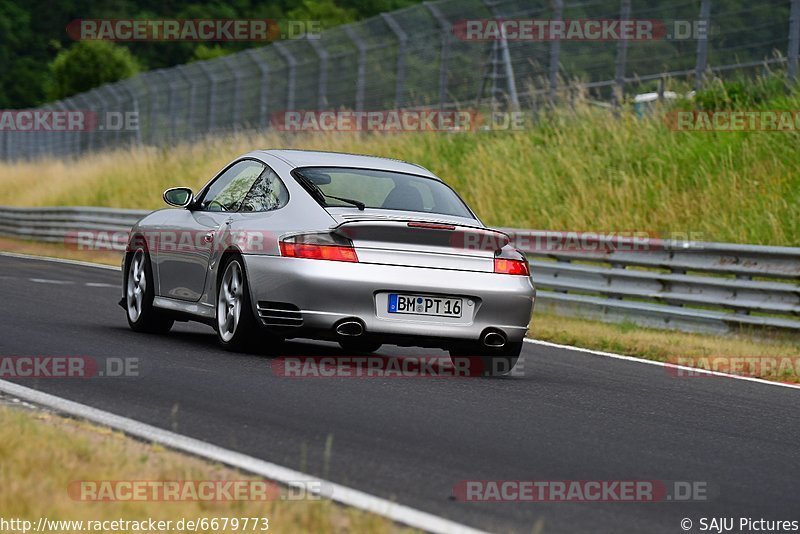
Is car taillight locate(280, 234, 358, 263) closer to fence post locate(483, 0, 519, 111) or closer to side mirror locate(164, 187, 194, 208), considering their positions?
side mirror locate(164, 187, 194, 208)

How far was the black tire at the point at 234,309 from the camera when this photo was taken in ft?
31.1

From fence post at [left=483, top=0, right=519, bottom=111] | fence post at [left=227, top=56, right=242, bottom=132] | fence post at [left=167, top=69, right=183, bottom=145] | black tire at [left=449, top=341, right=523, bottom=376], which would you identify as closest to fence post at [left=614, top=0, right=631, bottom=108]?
fence post at [left=483, top=0, right=519, bottom=111]

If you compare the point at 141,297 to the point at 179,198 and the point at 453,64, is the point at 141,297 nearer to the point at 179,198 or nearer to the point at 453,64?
the point at 179,198

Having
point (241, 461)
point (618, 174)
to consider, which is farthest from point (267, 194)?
point (618, 174)

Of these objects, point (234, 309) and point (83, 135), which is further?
point (83, 135)

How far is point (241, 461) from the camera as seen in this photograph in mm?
5957

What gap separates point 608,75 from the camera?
74.0 ft

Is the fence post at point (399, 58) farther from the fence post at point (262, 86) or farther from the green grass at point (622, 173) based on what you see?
the fence post at point (262, 86)

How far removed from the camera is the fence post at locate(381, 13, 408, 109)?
27.0 m

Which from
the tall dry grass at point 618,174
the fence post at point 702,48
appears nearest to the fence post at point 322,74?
the tall dry grass at point 618,174

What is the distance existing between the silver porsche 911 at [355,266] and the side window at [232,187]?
28mm

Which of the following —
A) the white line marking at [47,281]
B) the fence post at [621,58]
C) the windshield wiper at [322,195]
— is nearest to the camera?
the windshield wiper at [322,195]

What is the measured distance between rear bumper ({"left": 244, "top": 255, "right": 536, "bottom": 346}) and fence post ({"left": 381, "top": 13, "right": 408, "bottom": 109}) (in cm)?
1804

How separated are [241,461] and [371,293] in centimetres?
326
